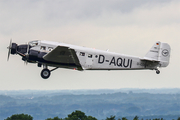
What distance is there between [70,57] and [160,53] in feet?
36.7

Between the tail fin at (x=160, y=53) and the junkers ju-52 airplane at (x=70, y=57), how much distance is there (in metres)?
1.26

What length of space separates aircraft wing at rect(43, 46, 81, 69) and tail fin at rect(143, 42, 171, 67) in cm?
912

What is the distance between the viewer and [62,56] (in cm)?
3466

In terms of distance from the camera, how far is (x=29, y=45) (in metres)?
35.2

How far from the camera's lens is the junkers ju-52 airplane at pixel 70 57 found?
3453 centimetres

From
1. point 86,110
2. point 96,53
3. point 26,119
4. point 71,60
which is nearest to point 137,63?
point 96,53

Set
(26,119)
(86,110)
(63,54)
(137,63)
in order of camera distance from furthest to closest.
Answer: (86,110)
(26,119)
(137,63)
(63,54)

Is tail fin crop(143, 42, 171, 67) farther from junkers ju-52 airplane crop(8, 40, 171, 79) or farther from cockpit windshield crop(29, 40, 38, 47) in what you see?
cockpit windshield crop(29, 40, 38, 47)

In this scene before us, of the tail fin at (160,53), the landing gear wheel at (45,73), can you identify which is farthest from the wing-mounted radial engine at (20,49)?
the tail fin at (160,53)

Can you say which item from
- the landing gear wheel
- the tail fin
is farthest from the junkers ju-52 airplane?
the tail fin

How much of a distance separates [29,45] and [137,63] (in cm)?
1234

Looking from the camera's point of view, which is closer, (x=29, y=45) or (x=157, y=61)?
(x=29, y=45)

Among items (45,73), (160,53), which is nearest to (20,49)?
Answer: (45,73)

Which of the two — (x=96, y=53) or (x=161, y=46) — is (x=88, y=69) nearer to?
(x=96, y=53)
